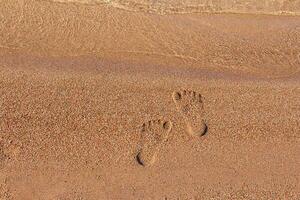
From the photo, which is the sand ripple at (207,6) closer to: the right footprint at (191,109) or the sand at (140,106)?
the sand at (140,106)

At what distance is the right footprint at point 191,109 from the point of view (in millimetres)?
6051

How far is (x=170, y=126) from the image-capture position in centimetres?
604

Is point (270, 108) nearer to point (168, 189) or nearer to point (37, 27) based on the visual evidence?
point (168, 189)

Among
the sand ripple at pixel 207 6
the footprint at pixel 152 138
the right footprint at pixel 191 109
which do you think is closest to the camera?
the footprint at pixel 152 138

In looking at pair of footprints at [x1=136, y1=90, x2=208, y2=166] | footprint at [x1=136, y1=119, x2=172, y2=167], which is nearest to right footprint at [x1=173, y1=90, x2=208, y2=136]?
pair of footprints at [x1=136, y1=90, x2=208, y2=166]

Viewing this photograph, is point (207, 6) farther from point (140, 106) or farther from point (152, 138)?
point (152, 138)

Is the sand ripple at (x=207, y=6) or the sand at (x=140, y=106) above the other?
the sand ripple at (x=207, y=6)

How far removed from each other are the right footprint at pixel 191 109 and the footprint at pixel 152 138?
258mm

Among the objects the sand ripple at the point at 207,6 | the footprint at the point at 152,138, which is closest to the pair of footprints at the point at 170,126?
the footprint at the point at 152,138

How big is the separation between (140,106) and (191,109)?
686 mm

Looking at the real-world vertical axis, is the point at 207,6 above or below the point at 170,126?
above

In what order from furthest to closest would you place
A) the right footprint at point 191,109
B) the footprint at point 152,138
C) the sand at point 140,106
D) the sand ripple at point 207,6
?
1. the sand ripple at point 207,6
2. the right footprint at point 191,109
3. the footprint at point 152,138
4. the sand at point 140,106

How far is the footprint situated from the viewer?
5.86 meters

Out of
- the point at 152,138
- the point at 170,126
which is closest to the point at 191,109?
the point at 170,126
